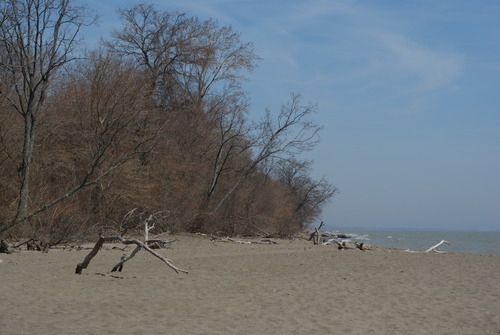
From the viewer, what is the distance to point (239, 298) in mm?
11773

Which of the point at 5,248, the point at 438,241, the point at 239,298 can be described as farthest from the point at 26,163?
the point at 438,241

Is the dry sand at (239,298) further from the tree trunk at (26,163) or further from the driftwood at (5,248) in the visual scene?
the tree trunk at (26,163)

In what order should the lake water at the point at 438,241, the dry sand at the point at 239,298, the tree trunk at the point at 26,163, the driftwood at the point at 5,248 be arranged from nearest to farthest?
1. the dry sand at the point at 239,298
2. the driftwood at the point at 5,248
3. the tree trunk at the point at 26,163
4. the lake water at the point at 438,241

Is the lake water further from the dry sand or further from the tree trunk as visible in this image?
the tree trunk

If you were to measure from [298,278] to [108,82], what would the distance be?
17788mm

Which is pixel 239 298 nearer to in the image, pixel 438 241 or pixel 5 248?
pixel 5 248

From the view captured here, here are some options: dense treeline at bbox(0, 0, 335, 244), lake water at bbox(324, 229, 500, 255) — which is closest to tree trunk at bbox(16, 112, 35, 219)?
dense treeline at bbox(0, 0, 335, 244)

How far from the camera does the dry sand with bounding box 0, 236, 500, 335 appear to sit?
897 cm

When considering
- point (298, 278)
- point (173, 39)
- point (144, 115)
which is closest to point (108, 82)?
point (144, 115)

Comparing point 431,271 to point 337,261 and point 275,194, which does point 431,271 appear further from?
point 275,194

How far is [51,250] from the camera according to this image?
19.3 meters

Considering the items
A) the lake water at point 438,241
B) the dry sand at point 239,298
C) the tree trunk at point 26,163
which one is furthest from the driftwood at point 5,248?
the lake water at point 438,241

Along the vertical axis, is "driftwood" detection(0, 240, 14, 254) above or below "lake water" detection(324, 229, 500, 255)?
below

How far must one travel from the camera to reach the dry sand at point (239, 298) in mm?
8969
